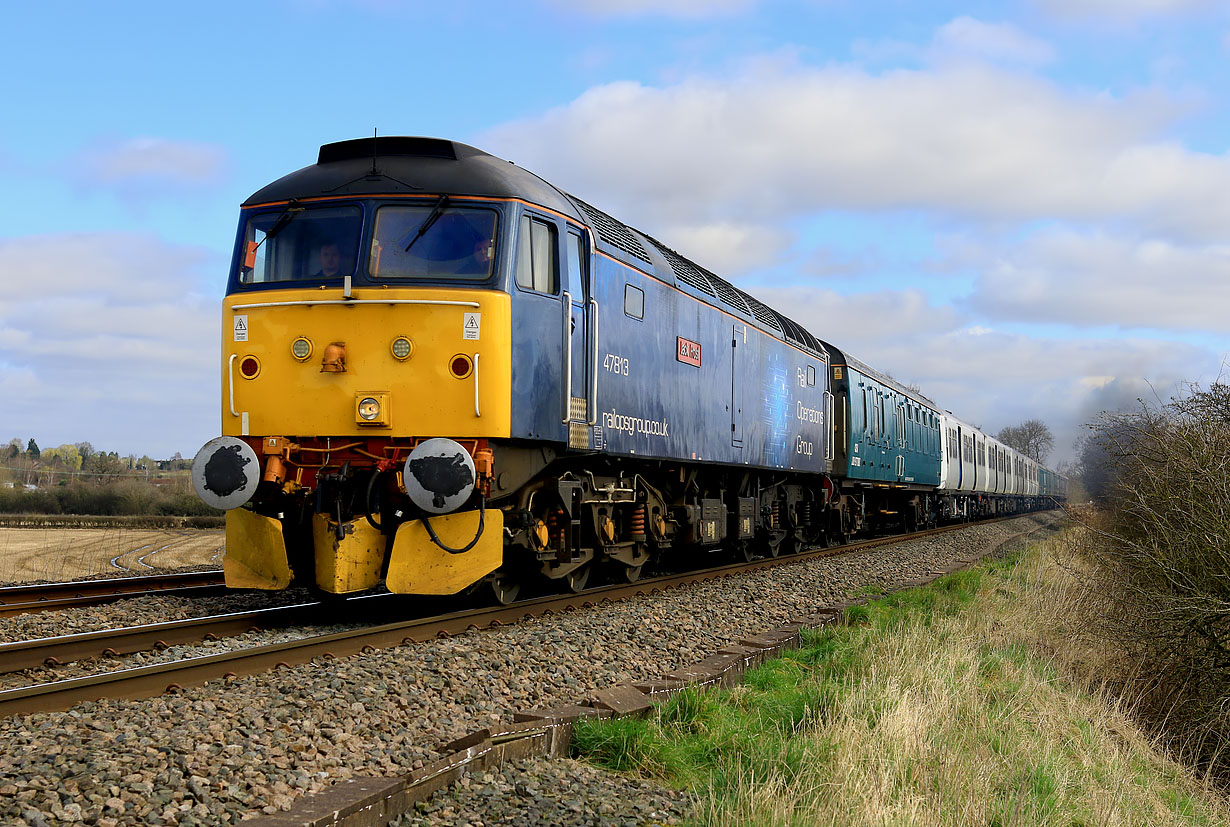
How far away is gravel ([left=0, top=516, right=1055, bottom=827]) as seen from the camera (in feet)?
11.1

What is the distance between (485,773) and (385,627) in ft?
10.0

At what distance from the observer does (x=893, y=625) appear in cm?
902

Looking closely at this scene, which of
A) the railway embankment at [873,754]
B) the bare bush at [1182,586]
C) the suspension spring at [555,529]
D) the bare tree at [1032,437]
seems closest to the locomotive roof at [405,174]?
the suspension spring at [555,529]

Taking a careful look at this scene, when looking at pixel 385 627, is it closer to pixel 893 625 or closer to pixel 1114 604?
pixel 893 625

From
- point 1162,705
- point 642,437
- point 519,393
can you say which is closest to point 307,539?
point 519,393

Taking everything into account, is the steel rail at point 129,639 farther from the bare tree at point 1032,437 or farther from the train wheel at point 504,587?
the bare tree at point 1032,437

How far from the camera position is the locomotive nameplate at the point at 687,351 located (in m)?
11.3

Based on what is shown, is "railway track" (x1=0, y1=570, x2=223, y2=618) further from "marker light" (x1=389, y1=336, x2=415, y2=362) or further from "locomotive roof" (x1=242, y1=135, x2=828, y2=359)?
"locomotive roof" (x1=242, y1=135, x2=828, y2=359)

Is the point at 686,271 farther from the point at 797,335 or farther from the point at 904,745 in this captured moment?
the point at 904,745

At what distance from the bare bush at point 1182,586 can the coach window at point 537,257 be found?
19.3 ft

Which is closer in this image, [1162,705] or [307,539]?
[307,539]

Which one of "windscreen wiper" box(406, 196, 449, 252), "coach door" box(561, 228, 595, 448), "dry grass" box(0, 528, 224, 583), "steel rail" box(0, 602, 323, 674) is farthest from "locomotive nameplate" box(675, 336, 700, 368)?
"dry grass" box(0, 528, 224, 583)

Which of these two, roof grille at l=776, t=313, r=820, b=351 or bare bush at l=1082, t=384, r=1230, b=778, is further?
roof grille at l=776, t=313, r=820, b=351

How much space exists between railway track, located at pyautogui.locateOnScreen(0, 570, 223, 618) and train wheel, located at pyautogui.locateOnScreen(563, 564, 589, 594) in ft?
11.4
